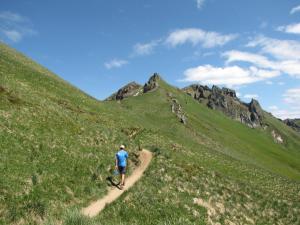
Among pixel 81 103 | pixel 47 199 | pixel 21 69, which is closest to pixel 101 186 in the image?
pixel 47 199

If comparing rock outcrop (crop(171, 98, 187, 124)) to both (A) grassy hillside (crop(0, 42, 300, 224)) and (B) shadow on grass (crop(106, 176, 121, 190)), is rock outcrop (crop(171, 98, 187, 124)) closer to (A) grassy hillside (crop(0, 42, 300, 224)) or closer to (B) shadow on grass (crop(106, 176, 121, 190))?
(A) grassy hillside (crop(0, 42, 300, 224))

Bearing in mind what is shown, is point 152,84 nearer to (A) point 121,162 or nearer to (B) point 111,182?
(A) point 121,162

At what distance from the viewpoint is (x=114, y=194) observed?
2500 centimetres

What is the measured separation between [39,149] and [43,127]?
5.06 m

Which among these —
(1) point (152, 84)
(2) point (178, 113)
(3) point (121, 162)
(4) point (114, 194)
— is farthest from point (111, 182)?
(1) point (152, 84)

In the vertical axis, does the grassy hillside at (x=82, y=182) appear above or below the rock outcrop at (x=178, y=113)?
below

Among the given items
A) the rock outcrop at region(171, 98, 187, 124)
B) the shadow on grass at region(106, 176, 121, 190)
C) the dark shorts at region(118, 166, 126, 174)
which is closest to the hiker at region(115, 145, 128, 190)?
the dark shorts at region(118, 166, 126, 174)

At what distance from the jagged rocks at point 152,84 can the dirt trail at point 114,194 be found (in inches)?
3519

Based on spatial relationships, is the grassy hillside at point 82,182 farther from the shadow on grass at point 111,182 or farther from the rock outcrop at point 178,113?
the rock outcrop at point 178,113

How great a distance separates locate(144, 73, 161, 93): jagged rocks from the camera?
5038 inches

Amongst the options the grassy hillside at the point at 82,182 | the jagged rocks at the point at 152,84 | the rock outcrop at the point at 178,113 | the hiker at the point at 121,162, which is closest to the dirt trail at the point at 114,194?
the grassy hillside at the point at 82,182

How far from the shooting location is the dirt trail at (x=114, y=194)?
2201 cm

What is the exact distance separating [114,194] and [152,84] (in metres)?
108

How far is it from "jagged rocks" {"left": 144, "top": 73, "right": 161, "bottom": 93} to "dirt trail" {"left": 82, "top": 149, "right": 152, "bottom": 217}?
293 ft
